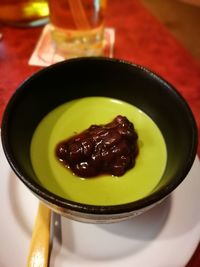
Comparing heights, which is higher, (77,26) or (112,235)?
(77,26)

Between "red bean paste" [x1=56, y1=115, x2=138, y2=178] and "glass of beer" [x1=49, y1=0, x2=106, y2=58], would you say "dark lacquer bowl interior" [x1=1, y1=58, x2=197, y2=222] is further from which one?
"glass of beer" [x1=49, y1=0, x2=106, y2=58]

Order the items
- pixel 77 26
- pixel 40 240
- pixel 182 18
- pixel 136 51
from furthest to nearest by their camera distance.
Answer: pixel 182 18 → pixel 136 51 → pixel 77 26 → pixel 40 240

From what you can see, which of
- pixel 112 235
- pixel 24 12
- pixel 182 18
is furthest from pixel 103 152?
pixel 182 18

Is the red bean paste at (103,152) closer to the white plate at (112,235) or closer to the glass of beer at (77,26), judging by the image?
the white plate at (112,235)

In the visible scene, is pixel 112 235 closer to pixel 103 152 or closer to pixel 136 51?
pixel 103 152

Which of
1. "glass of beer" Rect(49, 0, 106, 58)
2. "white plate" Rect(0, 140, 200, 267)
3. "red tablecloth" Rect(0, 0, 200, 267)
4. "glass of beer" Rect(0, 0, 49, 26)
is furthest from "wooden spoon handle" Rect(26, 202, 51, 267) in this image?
"glass of beer" Rect(0, 0, 49, 26)

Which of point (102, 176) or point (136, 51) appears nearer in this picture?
point (102, 176)

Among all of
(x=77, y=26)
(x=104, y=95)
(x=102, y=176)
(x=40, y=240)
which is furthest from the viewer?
(x=77, y=26)
